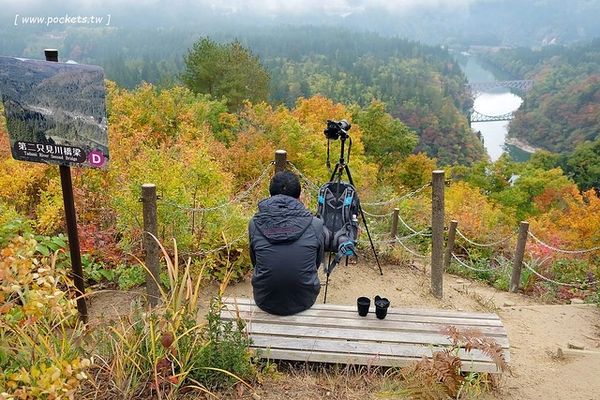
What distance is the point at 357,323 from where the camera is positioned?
3482 mm

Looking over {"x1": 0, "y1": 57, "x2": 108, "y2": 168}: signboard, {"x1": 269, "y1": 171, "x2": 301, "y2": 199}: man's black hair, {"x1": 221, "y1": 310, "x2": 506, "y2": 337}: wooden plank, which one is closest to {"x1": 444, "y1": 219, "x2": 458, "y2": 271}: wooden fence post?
{"x1": 221, "y1": 310, "x2": 506, "y2": 337}: wooden plank

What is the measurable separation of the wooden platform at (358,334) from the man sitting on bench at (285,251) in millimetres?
154

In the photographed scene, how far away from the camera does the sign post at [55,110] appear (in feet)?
10.7

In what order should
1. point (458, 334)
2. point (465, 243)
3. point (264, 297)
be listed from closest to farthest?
1. point (458, 334)
2. point (264, 297)
3. point (465, 243)

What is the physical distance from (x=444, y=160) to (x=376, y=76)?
44.1 meters

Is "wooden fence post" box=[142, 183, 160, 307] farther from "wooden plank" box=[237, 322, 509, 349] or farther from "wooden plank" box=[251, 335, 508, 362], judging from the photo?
"wooden plank" box=[251, 335, 508, 362]

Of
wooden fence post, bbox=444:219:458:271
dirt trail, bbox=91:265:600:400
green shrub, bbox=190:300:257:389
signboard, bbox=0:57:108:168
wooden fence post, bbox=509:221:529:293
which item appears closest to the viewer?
green shrub, bbox=190:300:257:389

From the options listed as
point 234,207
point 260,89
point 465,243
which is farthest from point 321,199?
point 260,89

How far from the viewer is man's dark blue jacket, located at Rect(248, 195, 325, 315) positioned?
336 centimetres

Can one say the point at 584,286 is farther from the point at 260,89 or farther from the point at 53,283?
the point at 260,89

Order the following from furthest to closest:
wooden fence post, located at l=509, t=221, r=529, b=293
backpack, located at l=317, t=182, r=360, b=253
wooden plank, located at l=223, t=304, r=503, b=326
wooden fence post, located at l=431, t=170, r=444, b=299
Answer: wooden fence post, located at l=509, t=221, r=529, b=293
wooden fence post, located at l=431, t=170, r=444, b=299
backpack, located at l=317, t=182, r=360, b=253
wooden plank, located at l=223, t=304, r=503, b=326

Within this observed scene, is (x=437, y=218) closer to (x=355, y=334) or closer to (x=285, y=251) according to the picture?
(x=355, y=334)

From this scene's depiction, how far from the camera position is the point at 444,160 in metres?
55.0

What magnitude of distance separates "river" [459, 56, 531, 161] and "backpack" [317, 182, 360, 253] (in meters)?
66.8
